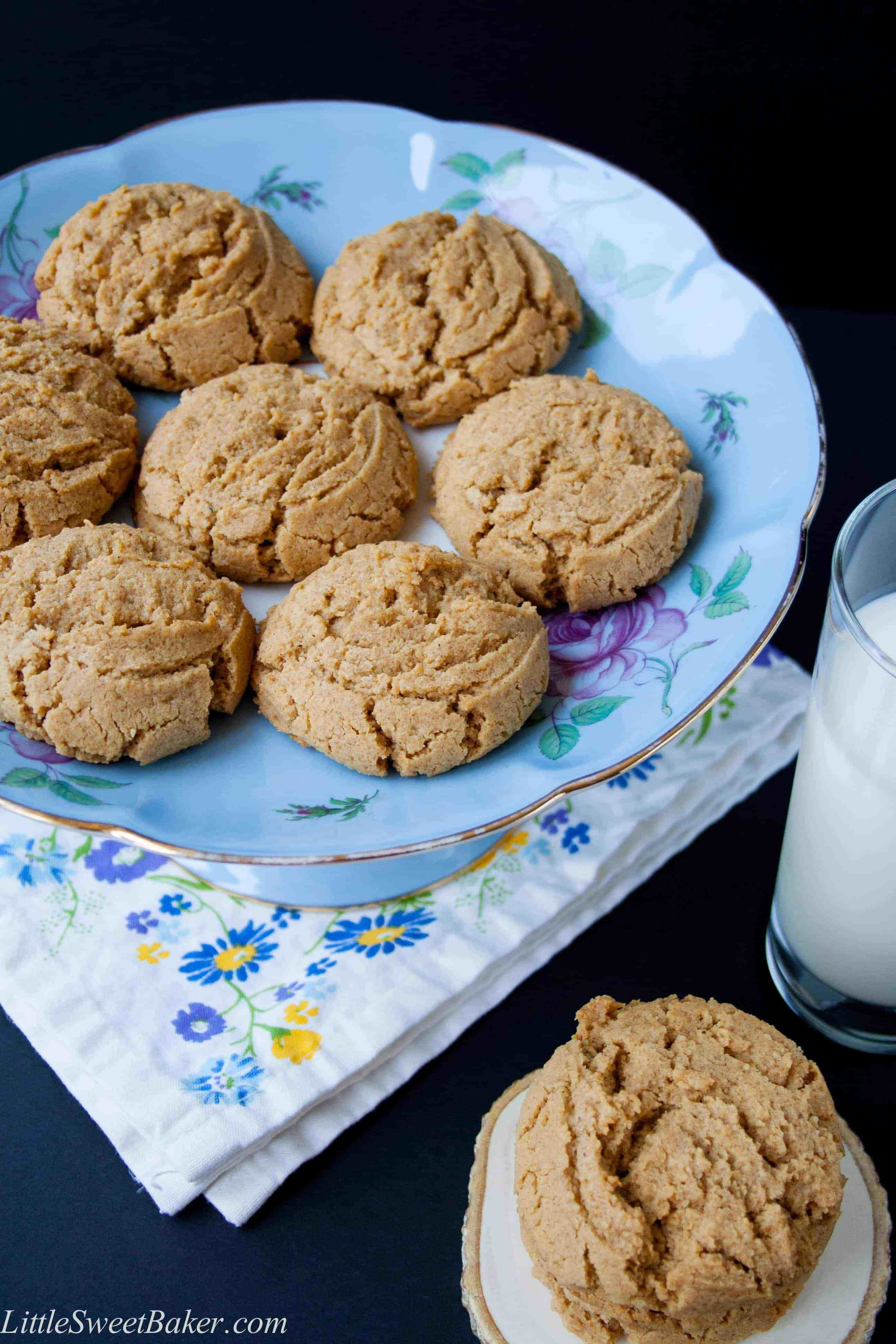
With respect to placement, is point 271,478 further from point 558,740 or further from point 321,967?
point 321,967

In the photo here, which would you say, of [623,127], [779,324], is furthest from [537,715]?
[623,127]

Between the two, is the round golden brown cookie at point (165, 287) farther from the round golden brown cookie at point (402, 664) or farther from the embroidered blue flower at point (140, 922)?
the embroidered blue flower at point (140, 922)

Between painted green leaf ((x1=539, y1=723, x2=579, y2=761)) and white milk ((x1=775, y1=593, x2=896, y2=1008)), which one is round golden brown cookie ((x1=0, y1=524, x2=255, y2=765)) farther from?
white milk ((x1=775, y1=593, x2=896, y2=1008))

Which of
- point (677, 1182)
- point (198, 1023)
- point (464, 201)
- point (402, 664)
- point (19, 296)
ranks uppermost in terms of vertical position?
point (464, 201)

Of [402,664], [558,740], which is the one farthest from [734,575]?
[402,664]

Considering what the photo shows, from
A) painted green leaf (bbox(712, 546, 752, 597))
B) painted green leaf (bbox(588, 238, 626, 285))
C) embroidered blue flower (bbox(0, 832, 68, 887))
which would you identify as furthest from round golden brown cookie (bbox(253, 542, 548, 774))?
painted green leaf (bbox(588, 238, 626, 285))

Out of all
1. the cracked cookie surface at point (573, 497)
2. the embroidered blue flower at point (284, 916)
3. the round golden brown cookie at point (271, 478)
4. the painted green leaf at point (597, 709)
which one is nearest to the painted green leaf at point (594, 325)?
the cracked cookie surface at point (573, 497)
